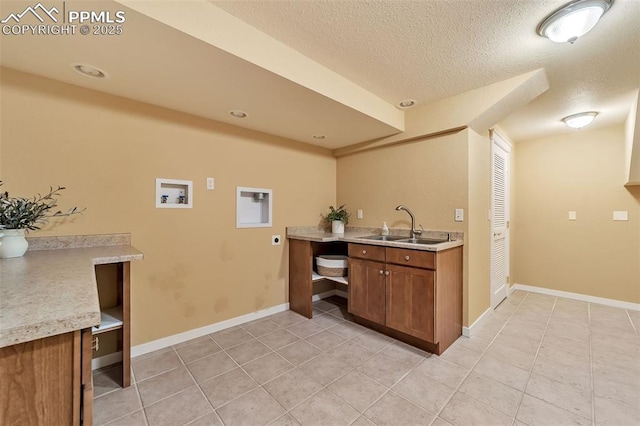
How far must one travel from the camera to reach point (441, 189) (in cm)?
267

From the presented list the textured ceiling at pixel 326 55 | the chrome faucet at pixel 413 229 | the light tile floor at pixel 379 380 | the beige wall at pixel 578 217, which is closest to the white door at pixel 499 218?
the beige wall at pixel 578 217

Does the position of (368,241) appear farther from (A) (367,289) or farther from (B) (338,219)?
(B) (338,219)

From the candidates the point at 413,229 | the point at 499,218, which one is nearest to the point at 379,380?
the point at 413,229

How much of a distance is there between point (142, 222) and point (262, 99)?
4.68 ft

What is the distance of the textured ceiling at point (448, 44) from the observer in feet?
4.87

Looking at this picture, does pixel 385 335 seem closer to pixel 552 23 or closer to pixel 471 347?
pixel 471 347

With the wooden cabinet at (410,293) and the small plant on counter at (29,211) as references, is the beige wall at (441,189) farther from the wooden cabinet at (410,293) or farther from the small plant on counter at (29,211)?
the small plant on counter at (29,211)

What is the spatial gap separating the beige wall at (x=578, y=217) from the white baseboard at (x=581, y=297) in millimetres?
46

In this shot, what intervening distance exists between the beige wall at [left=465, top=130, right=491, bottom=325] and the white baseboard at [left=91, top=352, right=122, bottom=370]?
3053mm

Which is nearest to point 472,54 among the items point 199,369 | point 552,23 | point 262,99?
point 552,23

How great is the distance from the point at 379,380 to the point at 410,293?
0.73 m

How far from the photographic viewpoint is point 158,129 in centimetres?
226

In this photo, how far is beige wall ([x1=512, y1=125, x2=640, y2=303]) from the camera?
3.21 metres

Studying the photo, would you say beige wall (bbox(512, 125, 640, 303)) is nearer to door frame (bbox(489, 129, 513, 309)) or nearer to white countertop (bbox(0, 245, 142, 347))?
door frame (bbox(489, 129, 513, 309))
